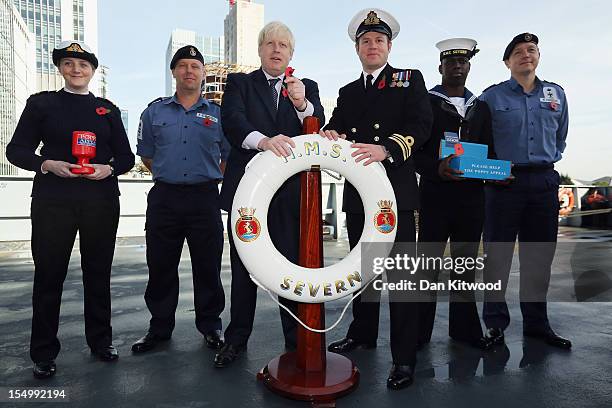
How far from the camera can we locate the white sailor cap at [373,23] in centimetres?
199

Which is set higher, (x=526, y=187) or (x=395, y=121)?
(x=395, y=121)

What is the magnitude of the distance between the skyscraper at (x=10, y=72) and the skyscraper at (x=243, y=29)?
4372 centimetres

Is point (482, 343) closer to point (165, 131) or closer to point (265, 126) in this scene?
point (265, 126)

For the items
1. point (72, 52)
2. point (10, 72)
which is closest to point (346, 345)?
point (72, 52)

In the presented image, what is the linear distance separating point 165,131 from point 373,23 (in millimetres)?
1310

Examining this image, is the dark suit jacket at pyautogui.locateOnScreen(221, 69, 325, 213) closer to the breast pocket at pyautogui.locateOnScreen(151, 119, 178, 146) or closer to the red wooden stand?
the red wooden stand

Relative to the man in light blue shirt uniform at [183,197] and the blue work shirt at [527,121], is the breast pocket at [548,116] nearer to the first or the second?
the blue work shirt at [527,121]

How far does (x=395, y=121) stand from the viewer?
2047 mm

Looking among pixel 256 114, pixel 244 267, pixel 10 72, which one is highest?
pixel 10 72

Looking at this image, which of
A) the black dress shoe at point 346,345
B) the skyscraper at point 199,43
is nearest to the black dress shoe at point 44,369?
the black dress shoe at point 346,345

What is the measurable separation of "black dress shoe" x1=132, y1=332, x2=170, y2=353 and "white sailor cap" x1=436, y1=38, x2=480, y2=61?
230cm

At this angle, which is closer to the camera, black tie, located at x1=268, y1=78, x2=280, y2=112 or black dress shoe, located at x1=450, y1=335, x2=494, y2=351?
black tie, located at x1=268, y1=78, x2=280, y2=112

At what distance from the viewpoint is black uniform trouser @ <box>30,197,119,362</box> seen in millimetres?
2055

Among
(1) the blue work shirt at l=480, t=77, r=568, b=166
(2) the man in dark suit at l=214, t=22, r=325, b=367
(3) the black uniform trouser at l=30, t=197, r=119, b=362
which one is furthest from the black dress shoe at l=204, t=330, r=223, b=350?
(1) the blue work shirt at l=480, t=77, r=568, b=166
